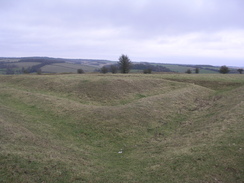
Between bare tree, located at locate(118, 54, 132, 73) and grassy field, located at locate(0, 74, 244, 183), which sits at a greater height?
bare tree, located at locate(118, 54, 132, 73)

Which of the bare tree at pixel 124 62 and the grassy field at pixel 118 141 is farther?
the bare tree at pixel 124 62

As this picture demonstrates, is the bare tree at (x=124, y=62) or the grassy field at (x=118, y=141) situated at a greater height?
the bare tree at (x=124, y=62)

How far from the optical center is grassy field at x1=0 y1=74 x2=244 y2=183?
789cm

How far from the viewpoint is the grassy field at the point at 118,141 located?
7891 mm

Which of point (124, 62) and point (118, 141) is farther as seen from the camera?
point (124, 62)

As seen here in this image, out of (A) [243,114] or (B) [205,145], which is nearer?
(B) [205,145]

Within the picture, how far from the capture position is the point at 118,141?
45.6 feet

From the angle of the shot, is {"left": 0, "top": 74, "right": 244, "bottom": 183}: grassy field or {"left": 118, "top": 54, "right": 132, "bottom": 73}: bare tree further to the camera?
{"left": 118, "top": 54, "right": 132, "bottom": 73}: bare tree

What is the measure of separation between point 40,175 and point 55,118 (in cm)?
1059

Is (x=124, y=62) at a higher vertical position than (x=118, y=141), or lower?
higher

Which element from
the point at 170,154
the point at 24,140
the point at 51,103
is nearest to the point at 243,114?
the point at 170,154

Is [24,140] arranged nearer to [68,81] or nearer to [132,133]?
[132,133]

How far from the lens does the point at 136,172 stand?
8773 millimetres

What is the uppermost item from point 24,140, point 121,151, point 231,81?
point 231,81
